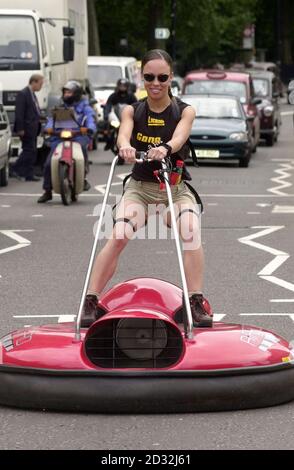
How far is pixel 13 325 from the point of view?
9906 millimetres

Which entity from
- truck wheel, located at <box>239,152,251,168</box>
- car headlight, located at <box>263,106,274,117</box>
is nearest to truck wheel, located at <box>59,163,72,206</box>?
truck wheel, located at <box>239,152,251,168</box>

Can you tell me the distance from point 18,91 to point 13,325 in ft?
56.4

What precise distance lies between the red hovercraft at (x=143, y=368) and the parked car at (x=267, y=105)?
28628 mm

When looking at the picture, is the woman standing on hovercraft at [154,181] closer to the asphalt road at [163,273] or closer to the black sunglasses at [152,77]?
the black sunglasses at [152,77]

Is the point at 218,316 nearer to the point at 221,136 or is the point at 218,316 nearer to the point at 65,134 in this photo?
the point at 65,134

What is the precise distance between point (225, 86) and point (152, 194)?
25339mm

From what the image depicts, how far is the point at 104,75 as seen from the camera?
4088 cm

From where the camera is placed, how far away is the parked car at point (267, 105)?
1431 inches

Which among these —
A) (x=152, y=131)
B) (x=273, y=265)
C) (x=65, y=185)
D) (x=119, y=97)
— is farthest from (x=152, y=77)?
(x=119, y=97)

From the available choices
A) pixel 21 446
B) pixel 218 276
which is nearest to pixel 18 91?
pixel 218 276

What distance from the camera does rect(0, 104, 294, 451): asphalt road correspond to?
672cm

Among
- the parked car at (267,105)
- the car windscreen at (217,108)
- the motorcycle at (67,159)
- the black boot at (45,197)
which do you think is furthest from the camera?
the parked car at (267,105)

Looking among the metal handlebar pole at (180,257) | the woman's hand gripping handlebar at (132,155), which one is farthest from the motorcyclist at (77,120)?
the metal handlebar pole at (180,257)

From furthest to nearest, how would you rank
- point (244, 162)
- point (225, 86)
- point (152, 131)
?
point (225, 86) < point (244, 162) < point (152, 131)
